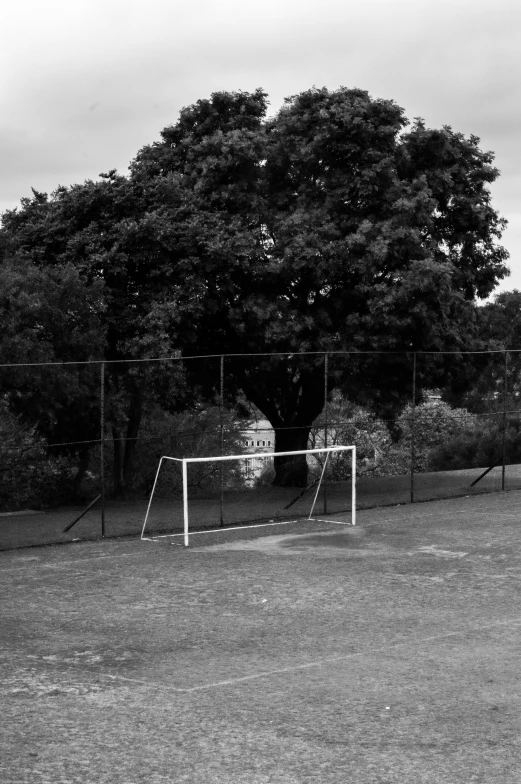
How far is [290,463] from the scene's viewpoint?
2203 centimetres

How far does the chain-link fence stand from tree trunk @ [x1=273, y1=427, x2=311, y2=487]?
27mm

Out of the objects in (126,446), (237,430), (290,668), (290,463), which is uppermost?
(237,430)

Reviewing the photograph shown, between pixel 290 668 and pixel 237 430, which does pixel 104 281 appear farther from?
pixel 290 668

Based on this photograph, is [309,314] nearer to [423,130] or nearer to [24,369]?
[423,130]

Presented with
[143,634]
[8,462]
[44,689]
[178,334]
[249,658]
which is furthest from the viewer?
[178,334]

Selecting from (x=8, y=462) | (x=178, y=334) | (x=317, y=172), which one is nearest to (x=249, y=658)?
(x=8, y=462)

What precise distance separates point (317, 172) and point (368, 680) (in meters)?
18.6

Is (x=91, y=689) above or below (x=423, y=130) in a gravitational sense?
below

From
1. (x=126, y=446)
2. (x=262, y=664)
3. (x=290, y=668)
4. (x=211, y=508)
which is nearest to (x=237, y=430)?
(x=211, y=508)

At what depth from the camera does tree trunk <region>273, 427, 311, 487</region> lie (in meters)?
21.8

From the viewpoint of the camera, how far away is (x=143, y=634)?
441 inches

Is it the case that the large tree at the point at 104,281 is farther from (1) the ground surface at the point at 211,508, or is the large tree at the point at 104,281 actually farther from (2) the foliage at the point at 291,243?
(1) the ground surface at the point at 211,508

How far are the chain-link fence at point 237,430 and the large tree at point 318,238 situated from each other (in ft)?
0.53

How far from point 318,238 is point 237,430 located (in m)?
5.72
